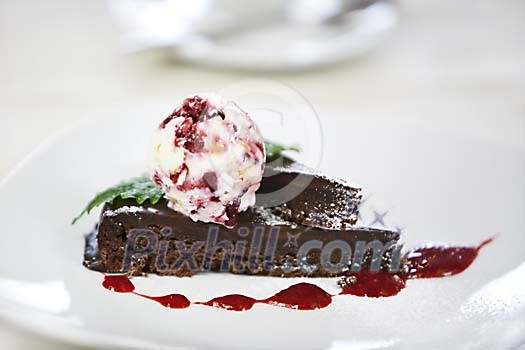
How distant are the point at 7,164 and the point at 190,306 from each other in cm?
136

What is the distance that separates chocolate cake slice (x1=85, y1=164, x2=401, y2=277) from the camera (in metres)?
2.12

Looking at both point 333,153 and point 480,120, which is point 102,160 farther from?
point 480,120

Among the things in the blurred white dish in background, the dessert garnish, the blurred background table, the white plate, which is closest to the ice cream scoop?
the dessert garnish

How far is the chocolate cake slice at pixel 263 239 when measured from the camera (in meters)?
2.12

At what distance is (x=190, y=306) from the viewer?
1.95m

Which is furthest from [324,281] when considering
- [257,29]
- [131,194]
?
[257,29]

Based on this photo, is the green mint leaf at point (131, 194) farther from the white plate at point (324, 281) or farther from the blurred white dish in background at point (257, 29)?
the blurred white dish in background at point (257, 29)

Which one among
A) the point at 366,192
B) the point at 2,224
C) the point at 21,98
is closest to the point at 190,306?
the point at 2,224

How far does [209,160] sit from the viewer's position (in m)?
2.04

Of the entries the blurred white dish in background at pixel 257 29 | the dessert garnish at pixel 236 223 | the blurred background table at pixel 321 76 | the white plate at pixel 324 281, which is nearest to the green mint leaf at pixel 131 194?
the dessert garnish at pixel 236 223

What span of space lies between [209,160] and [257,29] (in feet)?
6.16

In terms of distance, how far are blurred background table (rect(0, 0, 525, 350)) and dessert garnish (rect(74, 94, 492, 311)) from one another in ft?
3.48

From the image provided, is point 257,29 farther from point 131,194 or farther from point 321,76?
point 131,194

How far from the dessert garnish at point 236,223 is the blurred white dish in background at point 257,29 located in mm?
1408
